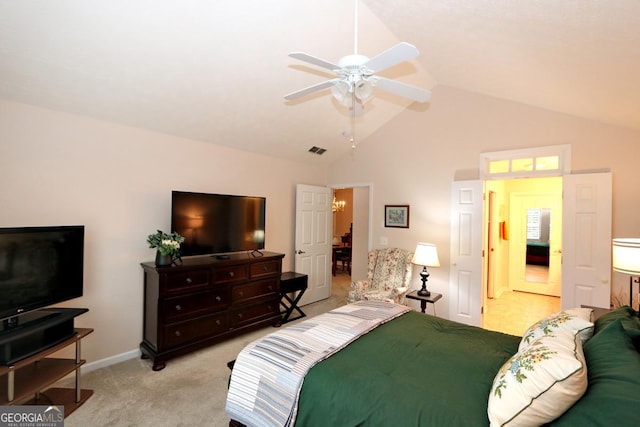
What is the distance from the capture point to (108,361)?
304 cm

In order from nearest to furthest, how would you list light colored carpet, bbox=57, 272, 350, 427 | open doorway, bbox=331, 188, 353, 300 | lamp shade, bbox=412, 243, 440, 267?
light colored carpet, bbox=57, 272, 350, 427 < lamp shade, bbox=412, 243, 440, 267 < open doorway, bbox=331, 188, 353, 300

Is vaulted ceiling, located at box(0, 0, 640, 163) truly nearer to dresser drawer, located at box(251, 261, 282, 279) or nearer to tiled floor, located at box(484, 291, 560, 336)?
dresser drawer, located at box(251, 261, 282, 279)

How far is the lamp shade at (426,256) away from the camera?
12.7ft

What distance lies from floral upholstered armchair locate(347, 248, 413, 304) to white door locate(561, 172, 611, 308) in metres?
1.81

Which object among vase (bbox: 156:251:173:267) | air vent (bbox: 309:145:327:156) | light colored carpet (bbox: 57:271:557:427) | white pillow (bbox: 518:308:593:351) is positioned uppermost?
air vent (bbox: 309:145:327:156)

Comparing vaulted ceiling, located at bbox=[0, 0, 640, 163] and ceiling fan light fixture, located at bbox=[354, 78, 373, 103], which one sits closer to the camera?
ceiling fan light fixture, located at bbox=[354, 78, 373, 103]

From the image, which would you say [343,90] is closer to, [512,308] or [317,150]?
[317,150]

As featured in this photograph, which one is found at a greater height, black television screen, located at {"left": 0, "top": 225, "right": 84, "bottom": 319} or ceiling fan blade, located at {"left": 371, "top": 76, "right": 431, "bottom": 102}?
ceiling fan blade, located at {"left": 371, "top": 76, "right": 431, "bottom": 102}

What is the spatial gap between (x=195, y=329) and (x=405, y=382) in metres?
2.52

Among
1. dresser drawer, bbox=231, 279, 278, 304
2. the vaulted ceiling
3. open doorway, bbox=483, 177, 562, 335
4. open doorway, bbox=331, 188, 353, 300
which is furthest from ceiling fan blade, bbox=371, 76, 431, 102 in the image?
open doorway, bbox=331, 188, 353, 300

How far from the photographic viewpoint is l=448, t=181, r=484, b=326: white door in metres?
3.93

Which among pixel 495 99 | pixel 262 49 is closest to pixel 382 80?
pixel 262 49

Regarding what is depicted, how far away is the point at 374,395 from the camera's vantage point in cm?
143

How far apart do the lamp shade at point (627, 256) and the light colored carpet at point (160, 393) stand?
119 inches
